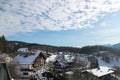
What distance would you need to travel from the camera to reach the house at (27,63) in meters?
45.1

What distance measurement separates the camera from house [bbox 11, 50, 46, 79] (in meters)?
45.1

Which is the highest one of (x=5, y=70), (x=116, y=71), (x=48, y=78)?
(x=5, y=70)

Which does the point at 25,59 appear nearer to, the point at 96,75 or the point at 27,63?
the point at 27,63

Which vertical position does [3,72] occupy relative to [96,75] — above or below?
above

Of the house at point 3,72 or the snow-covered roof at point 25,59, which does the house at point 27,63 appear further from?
the house at point 3,72

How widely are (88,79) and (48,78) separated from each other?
57.7ft

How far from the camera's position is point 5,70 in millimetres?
8258

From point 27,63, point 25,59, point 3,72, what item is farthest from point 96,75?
point 3,72

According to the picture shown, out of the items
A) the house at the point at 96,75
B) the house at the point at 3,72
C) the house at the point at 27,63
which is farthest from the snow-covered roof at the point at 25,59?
the house at the point at 3,72

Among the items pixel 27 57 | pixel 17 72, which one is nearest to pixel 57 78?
pixel 17 72

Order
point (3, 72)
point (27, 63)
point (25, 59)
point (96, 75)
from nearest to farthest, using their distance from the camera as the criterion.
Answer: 1. point (3, 72)
2. point (96, 75)
3. point (27, 63)
4. point (25, 59)

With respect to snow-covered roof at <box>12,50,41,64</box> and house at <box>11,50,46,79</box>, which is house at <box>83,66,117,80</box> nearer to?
house at <box>11,50,46,79</box>

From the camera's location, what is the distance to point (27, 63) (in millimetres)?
46344

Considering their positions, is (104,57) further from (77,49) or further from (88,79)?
(88,79)
